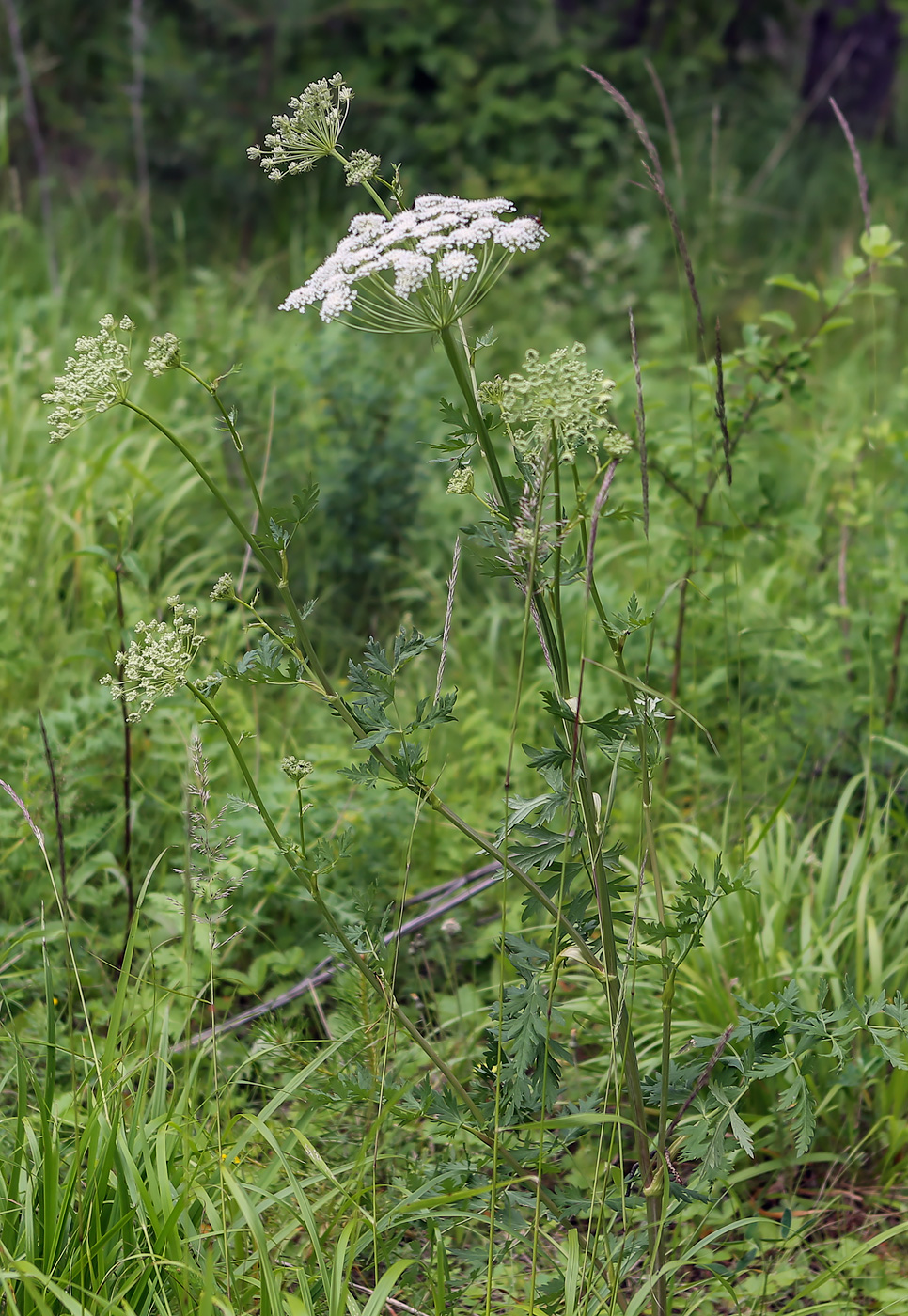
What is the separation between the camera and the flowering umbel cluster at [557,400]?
46.3 inches

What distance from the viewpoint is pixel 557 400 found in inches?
46.3

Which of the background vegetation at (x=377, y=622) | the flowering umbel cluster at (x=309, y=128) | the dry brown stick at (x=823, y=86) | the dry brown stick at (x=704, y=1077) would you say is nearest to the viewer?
the flowering umbel cluster at (x=309, y=128)

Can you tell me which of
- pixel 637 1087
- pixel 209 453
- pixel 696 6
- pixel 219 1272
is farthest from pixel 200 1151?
pixel 696 6

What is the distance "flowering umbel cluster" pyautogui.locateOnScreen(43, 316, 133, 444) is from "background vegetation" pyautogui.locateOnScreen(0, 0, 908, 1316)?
47 centimetres

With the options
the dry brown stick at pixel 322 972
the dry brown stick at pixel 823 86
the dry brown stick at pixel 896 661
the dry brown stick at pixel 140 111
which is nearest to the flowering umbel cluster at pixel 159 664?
the dry brown stick at pixel 322 972

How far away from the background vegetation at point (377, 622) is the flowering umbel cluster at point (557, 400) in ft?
0.61

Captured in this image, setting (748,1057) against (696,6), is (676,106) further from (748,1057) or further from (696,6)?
(748,1057)

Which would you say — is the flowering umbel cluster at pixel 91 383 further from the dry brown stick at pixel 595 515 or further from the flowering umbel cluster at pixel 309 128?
the dry brown stick at pixel 595 515

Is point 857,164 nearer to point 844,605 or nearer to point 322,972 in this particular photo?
point 844,605

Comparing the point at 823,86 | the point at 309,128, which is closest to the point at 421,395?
the point at 309,128

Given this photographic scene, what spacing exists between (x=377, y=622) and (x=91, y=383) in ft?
7.68

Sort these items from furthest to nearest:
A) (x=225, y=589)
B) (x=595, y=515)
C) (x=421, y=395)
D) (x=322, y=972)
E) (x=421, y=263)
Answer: (x=421, y=395) < (x=322, y=972) < (x=225, y=589) < (x=595, y=515) < (x=421, y=263)

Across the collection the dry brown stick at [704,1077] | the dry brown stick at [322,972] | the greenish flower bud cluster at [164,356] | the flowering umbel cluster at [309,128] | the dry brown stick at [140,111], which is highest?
the dry brown stick at [140,111]

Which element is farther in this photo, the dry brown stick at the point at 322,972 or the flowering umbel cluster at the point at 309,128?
the dry brown stick at the point at 322,972
